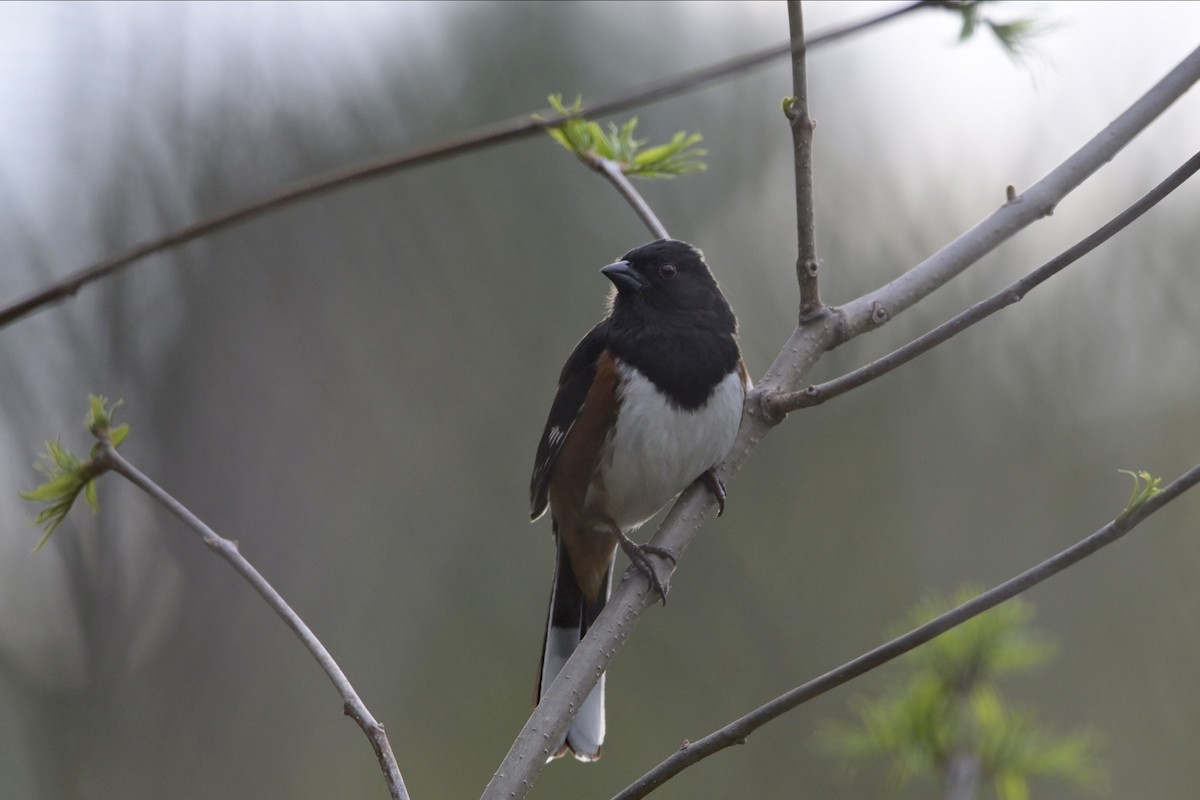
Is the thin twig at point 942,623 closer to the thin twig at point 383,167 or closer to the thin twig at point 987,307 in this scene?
the thin twig at point 987,307

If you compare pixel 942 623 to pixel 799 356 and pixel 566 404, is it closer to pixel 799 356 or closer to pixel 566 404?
pixel 799 356

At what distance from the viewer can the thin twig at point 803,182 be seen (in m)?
1.45

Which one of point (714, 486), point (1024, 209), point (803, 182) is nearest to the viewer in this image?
point (803, 182)

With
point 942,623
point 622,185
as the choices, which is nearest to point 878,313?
point 622,185

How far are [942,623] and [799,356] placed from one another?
79cm

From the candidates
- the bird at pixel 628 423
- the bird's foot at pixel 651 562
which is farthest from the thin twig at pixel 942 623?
the bird at pixel 628 423

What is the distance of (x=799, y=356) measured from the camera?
186 cm

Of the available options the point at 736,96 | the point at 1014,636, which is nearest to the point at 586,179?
the point at 736,96

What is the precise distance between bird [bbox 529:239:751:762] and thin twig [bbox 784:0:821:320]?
56 cm

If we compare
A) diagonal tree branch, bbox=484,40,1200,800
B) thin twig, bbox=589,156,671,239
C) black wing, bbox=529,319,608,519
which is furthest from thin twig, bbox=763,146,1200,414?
black wing, bbox=529,319,608,519

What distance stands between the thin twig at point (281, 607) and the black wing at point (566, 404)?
1265mm

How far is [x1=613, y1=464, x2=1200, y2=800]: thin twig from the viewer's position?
114 cm

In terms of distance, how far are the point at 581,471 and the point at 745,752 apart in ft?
9.44

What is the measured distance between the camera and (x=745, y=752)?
197 inches
